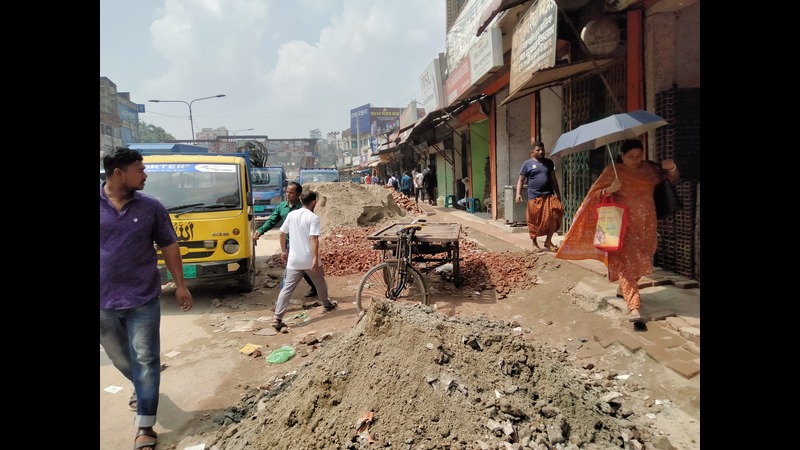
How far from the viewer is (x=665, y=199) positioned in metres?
4.04

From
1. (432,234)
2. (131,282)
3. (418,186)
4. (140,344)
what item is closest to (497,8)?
(432,234)

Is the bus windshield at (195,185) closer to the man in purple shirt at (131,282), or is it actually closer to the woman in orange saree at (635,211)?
the man in purple shirt at (131,282)

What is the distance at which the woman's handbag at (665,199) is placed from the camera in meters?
4.01

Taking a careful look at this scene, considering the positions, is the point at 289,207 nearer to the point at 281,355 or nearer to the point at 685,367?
the point at 281,355

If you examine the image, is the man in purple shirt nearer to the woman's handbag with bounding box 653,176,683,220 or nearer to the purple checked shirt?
the purple checked shirt

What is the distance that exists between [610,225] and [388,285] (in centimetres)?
249

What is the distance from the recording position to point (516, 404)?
8.73ft

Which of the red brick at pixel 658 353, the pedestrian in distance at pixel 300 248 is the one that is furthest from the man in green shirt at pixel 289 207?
the red brick at pixel 658 353

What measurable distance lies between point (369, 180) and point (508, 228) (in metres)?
22.4

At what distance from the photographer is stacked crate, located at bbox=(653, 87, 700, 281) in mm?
4734

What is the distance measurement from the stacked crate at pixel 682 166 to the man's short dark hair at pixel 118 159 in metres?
5.26
